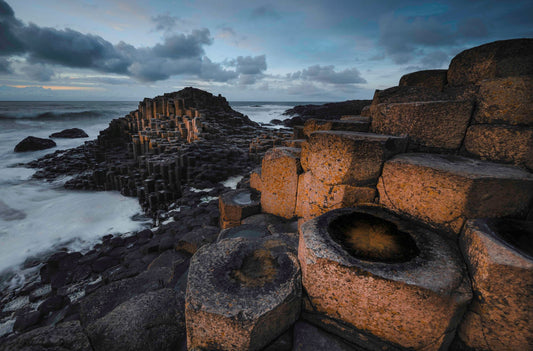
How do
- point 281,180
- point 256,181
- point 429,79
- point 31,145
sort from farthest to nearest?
point 31,145 → point 256,181 → point 281,180 → point 429,79

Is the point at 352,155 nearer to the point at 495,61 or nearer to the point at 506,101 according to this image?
the point at 506,101

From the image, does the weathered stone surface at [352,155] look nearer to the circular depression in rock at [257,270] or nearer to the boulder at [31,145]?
the circular depression in rock at [257,270]

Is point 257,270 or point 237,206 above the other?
point 257,270

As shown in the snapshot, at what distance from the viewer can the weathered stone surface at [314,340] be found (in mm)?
1702

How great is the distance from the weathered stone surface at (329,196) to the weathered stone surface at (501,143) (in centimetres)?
103

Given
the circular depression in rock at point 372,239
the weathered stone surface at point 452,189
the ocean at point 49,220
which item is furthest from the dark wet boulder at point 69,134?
the weathered stone surface at point 452,189

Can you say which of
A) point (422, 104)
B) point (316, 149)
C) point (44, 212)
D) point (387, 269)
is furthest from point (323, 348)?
point (44, 212)

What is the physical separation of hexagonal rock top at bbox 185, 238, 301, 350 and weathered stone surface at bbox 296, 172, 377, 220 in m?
0.74

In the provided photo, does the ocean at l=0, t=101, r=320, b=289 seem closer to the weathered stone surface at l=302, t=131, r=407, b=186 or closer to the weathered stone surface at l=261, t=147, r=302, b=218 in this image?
the weathered stone surface at l=261, t=147, r=302, b=218

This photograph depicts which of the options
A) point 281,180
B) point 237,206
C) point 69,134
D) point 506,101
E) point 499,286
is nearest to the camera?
point 499,286

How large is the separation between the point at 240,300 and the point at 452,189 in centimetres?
189

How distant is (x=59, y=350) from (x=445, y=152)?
4006 mm

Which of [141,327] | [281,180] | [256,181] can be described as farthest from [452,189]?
[256,181]

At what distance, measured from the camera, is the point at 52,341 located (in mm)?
1858
